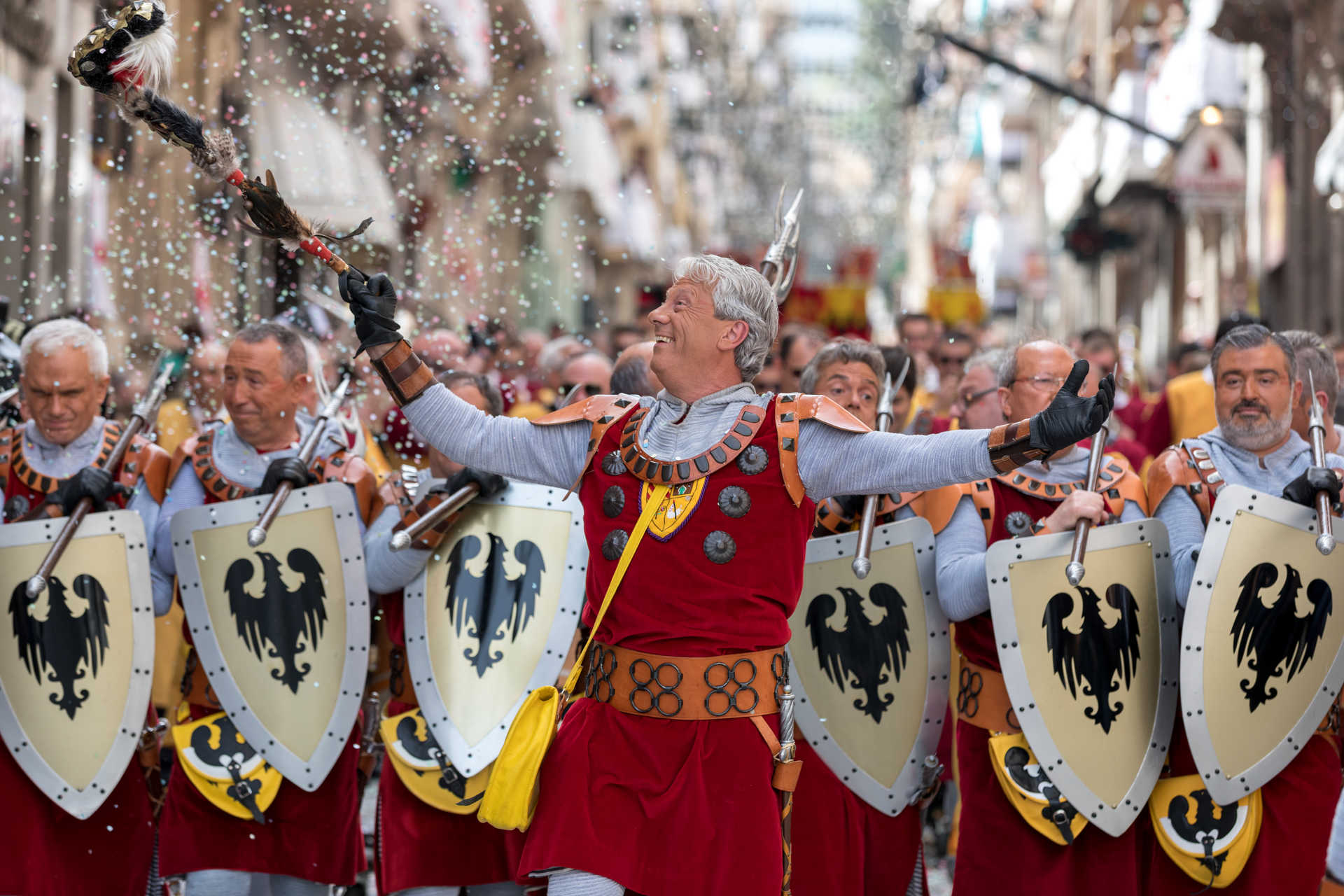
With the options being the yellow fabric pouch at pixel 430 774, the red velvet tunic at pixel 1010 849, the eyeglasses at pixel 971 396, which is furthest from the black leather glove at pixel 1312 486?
the yellow fabric pouch at pixel 430 774

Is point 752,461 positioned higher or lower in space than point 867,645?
higher

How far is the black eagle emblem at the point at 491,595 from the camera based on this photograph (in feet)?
14.8

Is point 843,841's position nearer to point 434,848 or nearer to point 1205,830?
point 1205,830

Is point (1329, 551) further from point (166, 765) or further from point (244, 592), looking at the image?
point (166, 765)

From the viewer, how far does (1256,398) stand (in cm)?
434

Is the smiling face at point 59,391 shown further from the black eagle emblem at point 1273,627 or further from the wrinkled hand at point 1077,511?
the black eagle emblem at point 1273,627

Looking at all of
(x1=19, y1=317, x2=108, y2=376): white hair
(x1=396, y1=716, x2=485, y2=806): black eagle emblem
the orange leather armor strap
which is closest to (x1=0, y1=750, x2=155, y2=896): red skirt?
(x1=396, y1=716, x2=485, y2=806): black eagle emblem

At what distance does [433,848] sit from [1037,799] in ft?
4.98

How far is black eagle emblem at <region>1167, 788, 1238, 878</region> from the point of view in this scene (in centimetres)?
415

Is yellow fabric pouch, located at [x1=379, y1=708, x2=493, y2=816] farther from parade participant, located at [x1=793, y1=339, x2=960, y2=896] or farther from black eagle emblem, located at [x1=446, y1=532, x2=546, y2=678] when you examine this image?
parade participant, located at [x1=793, y1=339, x2=960, y2=896]

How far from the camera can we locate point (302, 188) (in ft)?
23.1

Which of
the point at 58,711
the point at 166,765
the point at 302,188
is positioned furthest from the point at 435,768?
the point at 302,188

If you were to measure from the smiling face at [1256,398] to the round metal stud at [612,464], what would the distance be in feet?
5.78

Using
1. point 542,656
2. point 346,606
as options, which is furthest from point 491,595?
point 346,606
